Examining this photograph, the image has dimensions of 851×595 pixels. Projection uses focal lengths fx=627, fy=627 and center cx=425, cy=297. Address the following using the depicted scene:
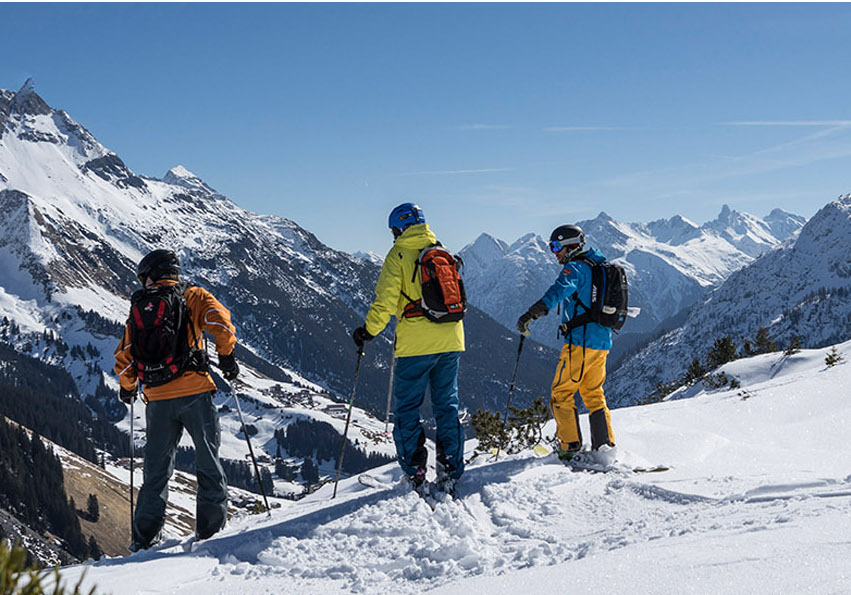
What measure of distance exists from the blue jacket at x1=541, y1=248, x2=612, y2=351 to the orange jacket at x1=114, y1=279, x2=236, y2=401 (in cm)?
435

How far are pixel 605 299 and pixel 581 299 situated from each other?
335 millimetres

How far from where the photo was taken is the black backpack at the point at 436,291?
7859mm

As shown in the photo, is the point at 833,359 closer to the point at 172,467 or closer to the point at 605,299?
the point at 605,299

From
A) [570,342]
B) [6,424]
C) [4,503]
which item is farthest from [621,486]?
[6,424]

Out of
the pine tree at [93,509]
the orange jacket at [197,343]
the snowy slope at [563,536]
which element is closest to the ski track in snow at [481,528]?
the snowy slope at [563,536]

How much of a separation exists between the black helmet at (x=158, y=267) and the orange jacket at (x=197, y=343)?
0.36 feet

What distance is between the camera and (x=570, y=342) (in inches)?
358

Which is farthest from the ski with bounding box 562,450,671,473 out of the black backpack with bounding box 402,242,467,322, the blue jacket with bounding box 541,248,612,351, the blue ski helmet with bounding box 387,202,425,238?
the blue ski helmet with bounding box 387,202,425,238

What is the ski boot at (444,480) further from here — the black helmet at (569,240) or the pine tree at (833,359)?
the pine tree at (833,359)

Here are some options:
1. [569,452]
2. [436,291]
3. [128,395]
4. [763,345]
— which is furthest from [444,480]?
[763,345]

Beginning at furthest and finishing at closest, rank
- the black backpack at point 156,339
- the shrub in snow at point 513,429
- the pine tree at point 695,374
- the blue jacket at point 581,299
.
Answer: the pine tree at point 695,374 → the shrub in snow at point 513,429 → the blue jacket at point 581,299 → the black backpack at point 156,339

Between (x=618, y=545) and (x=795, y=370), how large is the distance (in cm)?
1798

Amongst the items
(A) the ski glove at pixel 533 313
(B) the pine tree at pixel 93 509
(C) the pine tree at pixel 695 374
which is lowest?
(B) the pine tree at pixel 93 509

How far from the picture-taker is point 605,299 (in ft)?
29.3
